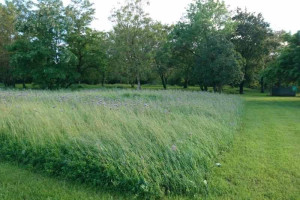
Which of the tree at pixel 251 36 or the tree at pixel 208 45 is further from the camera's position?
the tree at pixel 251 36

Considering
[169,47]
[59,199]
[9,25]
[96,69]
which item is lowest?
[59,199]

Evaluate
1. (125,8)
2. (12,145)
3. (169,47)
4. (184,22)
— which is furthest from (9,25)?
(12,145)

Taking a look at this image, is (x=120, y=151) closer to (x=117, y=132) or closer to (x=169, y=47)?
(x=117, y=132)

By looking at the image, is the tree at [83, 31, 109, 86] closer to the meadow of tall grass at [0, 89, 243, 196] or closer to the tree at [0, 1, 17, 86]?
the tree at [0, 1, 17, 86]

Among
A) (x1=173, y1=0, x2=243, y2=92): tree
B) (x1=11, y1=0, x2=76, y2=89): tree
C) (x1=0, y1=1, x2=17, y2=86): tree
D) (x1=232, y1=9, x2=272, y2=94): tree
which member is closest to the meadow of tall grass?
(x1=173, y1=0, x2=243, y2=92): tree

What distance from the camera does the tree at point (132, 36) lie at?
26453mm

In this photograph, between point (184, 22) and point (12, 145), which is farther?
point (184, 22)

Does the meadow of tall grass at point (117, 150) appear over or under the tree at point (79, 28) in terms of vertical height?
under

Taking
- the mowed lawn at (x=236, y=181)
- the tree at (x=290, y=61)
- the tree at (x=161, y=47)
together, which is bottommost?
the mowed lawn at (x=236, y=181)

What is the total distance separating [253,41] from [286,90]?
832 centimetres

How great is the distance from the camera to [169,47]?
27.2 metres

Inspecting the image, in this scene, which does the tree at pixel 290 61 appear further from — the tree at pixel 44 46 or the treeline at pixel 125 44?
the tree at pixel 44 46

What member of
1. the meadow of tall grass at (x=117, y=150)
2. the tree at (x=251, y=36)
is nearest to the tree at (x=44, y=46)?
the meadow of tall grass at (x=117, y=150)

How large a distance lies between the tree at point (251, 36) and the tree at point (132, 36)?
13.9 metres
